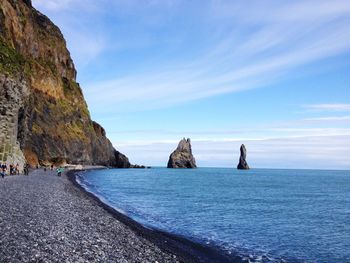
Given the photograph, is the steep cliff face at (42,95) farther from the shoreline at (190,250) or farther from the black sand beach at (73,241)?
the shoreline at (190,250)

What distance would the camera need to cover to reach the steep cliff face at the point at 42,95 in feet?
236

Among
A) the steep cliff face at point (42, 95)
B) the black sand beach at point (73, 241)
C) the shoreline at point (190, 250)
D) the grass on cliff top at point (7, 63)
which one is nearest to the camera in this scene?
the black sand beach at point (73, 241)

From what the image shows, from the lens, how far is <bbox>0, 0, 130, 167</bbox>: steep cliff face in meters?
71.8

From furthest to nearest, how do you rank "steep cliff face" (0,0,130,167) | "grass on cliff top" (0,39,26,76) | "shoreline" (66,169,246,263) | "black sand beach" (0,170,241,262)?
"steep cliff face" (0,0,130,167)
"grass on cliff top" (0,39,26,76)
"shoreline" (66,169,246,263)
"black sand beach" (0,170,241,262)

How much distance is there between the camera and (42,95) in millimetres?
130500

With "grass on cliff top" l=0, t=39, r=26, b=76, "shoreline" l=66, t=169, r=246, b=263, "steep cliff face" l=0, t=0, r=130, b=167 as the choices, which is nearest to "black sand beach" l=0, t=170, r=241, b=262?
"shoreline" l=66, t=169, r=246, b=263

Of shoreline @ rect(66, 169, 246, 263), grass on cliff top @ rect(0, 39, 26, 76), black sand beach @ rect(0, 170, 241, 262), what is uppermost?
grass on cliff top @ rect(0, 39, 26, 76)

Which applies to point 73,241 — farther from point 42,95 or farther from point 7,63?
point 42,95

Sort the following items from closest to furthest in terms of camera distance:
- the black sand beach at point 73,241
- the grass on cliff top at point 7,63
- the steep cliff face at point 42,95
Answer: the black sand beach at point 73,241
the grass on cliff top at point 7,63
the steep cliff face at point 42,95

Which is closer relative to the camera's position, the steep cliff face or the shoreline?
the shoreline

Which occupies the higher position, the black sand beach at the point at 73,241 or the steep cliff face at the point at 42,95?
the steep cliff face at the point at 42,95

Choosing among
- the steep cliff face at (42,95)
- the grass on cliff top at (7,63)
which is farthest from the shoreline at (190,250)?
the grass on cliff top at (7,63)

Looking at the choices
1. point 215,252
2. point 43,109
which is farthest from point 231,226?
point 43,109

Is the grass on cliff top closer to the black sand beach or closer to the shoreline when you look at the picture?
the black sand beach
